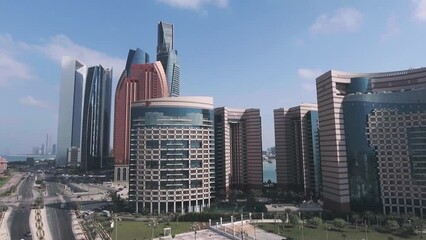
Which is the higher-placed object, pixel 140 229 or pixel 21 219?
pixel 21 219

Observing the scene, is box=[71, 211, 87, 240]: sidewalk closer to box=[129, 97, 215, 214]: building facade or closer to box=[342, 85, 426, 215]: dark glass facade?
box=[129, 97, 215, 214]: building facade

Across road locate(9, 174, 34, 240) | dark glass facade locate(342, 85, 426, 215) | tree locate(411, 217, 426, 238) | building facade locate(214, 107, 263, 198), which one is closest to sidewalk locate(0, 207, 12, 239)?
road locate(9, 174, 34, 240)

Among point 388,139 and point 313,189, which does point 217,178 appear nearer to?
point 313,189

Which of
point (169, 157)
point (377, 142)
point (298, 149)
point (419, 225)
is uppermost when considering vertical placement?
point (377, 142)

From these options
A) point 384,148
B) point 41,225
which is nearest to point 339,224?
point 384,148

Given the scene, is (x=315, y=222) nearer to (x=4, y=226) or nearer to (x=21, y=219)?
(x=4, y=226)

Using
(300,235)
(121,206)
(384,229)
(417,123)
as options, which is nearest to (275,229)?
(300,235)
